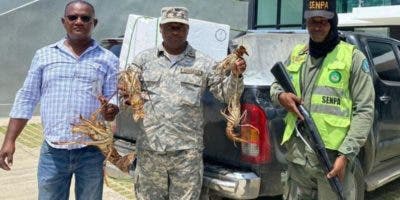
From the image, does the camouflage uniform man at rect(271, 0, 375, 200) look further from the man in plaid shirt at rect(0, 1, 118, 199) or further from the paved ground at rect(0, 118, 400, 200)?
the paved ground at rect(0, 118, 400, 200)

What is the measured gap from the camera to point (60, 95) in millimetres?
2660

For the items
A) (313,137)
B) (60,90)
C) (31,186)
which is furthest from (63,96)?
(31,186)

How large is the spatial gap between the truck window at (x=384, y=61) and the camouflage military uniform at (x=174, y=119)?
186 centimetres

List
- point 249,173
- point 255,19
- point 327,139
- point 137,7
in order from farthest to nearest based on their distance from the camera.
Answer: point 255,19, point 137,7, point 249,173, point 327,139

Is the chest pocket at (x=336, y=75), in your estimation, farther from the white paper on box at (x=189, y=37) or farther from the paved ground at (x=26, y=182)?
the paved ground at (x=26, y=182)

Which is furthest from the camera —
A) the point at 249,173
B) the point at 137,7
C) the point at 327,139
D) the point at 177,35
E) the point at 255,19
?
the point at 255,19

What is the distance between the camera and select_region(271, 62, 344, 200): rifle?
2.58 m

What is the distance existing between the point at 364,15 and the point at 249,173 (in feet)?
46.9

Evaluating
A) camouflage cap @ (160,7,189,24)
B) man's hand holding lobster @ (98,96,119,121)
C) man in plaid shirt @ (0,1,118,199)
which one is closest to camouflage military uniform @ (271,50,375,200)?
camouflage cap @ (160,7,189,24)

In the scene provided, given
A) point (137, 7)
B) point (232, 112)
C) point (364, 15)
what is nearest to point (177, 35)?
point (232, 112)

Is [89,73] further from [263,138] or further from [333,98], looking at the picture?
[333,98]

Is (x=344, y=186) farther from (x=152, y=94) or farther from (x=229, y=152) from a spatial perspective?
(x=152, y=94)

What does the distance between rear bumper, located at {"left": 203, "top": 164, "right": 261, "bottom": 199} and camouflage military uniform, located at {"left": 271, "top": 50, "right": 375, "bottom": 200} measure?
0.85 ft

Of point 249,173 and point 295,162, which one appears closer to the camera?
point 295,162
